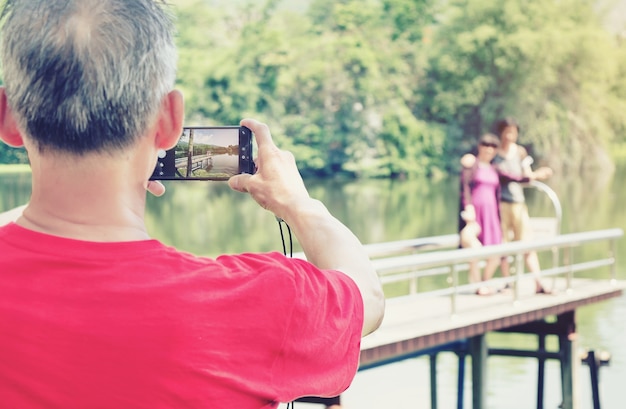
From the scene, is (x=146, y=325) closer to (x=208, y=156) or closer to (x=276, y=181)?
(x=276, y=181)

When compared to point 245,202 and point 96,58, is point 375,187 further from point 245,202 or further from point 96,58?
point 96,58

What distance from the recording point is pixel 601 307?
20.7 meters

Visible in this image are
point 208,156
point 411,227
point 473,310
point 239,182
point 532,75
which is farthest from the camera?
point 532,75

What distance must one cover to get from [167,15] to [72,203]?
19 cm

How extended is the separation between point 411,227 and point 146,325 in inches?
1326

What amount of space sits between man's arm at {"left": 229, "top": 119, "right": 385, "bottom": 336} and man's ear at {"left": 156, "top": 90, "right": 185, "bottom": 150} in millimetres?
178

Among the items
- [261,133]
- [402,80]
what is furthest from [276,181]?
[402,80]

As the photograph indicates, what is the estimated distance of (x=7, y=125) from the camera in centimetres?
108

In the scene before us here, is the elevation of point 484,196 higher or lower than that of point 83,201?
higher

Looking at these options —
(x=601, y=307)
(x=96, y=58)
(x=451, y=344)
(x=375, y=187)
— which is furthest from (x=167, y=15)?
(x=375, y=187)

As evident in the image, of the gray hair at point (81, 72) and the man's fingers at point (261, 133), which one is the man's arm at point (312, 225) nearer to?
the man's fingers at point (261, 133)

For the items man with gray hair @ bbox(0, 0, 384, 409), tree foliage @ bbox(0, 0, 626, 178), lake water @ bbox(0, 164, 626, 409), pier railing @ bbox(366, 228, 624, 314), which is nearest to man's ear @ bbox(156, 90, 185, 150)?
man with gray hair @ bbox(0, 0, 384, 409)

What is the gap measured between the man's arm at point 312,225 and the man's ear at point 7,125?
27 centimetres

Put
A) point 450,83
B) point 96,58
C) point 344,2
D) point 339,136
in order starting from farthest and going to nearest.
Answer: point 344,2, point 450,83, point 339,136, point 96,58
